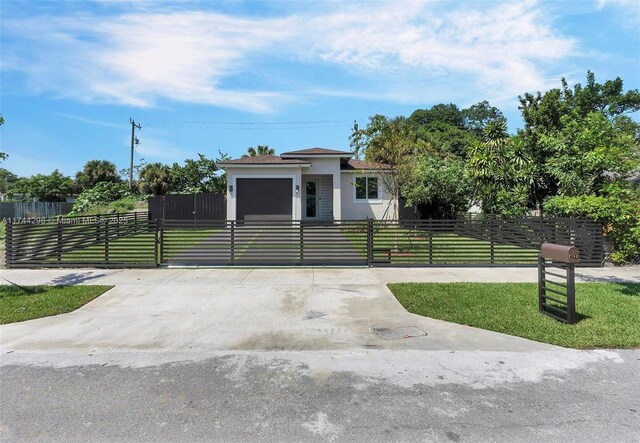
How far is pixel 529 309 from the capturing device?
20.1 feet

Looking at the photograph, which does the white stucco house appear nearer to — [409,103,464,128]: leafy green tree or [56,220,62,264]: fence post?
[56,220,62,264]: fence post

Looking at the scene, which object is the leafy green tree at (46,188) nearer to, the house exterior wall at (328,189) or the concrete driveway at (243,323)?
the house exterior wall at (328,189)

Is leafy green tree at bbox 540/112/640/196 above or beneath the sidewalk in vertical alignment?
above

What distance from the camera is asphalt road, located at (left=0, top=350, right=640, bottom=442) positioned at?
293cm

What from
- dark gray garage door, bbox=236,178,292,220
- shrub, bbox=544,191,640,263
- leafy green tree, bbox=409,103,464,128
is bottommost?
shrub, bbox=544,191,640,263

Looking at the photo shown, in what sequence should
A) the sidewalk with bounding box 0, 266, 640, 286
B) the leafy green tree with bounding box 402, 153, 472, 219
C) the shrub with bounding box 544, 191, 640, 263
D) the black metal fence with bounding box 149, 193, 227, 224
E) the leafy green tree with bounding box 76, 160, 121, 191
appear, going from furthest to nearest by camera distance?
the leafy green tree with bounding box 76, 160, 121, 191, the black metal fence with bounding box 149, 193, 227, 224, the leafy green tree with bounding box 402, 153, 472, 219, the shrub with bounding box 544, 191, 640, 263, the sidewalk with bounding box 0, 266, 640, 286

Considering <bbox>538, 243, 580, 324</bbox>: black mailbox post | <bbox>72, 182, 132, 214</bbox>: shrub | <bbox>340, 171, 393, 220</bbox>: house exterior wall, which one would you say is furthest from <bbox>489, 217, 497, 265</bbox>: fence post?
<bbox>72, 182, 132, 214</bbox>: shrub

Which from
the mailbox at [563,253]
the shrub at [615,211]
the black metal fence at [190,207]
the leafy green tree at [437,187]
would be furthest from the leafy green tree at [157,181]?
the mailbox at [563,253]

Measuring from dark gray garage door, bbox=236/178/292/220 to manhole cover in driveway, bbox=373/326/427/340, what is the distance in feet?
46.9

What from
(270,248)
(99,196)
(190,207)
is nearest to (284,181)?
(190,207)

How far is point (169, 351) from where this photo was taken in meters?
4.59

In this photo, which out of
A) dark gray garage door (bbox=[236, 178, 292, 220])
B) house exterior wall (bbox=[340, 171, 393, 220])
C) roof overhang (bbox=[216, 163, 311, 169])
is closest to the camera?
roof overhang (bbox=[216, 163, 311, 169])

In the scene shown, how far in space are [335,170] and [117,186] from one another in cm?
2882

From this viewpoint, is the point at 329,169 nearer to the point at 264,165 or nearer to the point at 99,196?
the point at 264,165
